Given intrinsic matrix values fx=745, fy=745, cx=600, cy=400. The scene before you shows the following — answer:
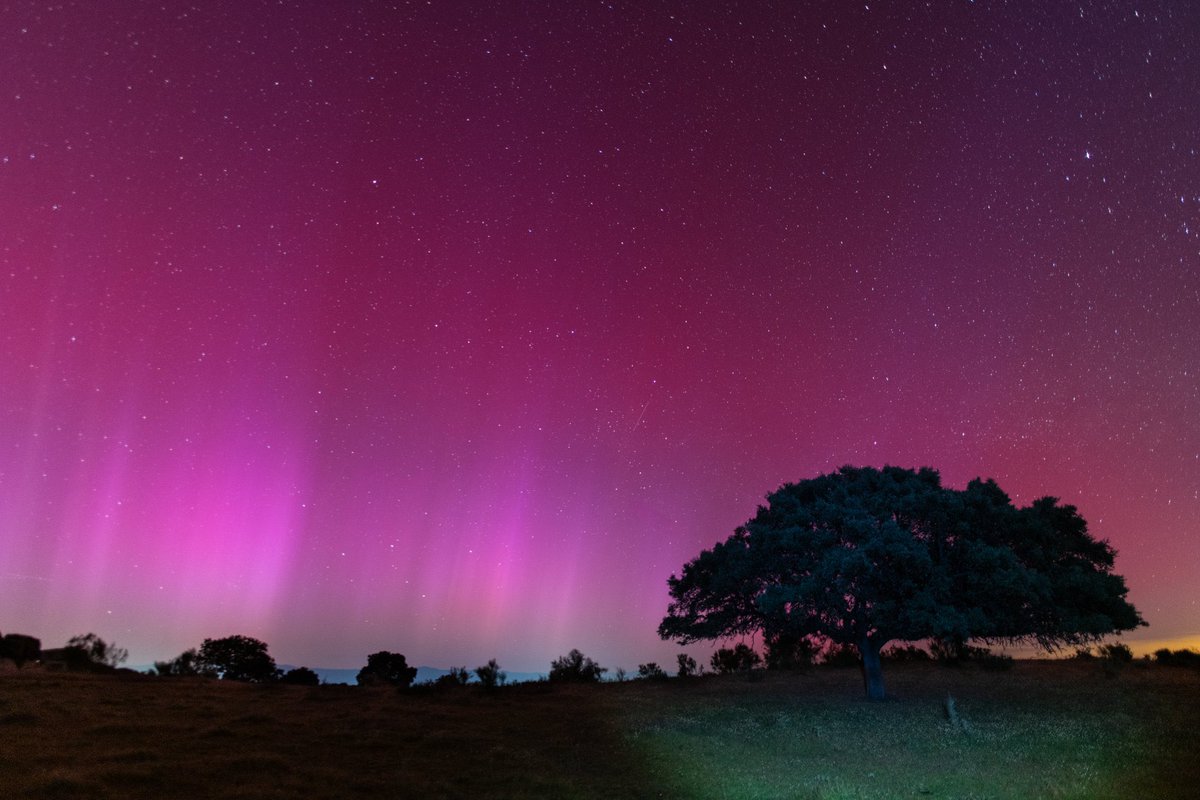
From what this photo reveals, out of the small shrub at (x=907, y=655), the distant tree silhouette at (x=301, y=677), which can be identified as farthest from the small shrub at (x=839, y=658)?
the distant tree silhouette at (x=301, y=677)

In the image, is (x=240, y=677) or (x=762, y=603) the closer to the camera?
(x=762, y=603)

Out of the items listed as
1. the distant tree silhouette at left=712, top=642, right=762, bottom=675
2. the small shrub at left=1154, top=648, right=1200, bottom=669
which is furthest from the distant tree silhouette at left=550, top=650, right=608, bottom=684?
the small shrub at left=1154, top=648, right=1200, bottom=669

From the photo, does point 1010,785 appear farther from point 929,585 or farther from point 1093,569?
point 1093,569

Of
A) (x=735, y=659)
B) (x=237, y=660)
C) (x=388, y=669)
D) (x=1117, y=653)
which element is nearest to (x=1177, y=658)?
(x=1117, y=653)

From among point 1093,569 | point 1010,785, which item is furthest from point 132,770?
point 1093,569

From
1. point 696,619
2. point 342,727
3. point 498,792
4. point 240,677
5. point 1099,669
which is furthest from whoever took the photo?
point 240,677

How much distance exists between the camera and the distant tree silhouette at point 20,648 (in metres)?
34.8

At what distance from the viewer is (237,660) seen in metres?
43.0

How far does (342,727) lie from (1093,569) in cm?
2766

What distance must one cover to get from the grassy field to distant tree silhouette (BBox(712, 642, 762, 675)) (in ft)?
39.3

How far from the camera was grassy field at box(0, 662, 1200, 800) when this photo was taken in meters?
15.7

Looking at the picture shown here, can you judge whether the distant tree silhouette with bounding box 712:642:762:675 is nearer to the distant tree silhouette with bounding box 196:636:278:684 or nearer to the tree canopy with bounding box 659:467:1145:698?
the tree canopy with bounding box 659:467:1145:698

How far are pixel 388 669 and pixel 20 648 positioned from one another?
58.2 feet

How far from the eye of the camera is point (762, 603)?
26.5m
